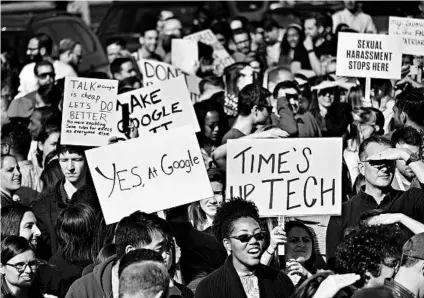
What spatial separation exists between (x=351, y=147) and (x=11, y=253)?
4.21 meters

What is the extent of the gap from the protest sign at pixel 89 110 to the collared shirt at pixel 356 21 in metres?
8.99

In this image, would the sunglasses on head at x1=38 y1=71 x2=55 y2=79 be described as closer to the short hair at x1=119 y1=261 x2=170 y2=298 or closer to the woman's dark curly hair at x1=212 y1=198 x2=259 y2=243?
the woman's dark curly hair at x1=212 y1=198 x2=259 y2=243

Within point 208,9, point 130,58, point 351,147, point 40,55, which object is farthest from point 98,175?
point 208,9

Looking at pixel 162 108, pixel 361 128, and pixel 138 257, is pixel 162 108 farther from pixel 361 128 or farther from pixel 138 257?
pixel 138 257

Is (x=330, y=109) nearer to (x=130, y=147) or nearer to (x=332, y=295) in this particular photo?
(x=130, y=147)

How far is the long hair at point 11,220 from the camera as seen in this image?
1048cm

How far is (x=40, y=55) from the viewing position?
762 inches

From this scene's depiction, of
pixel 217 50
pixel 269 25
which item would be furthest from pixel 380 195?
pixel 269 25

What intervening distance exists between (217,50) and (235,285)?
1087 centimetres

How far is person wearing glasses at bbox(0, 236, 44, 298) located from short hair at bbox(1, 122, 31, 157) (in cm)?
350

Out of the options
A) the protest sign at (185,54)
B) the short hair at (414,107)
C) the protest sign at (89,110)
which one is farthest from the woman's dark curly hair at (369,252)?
the protest sign at (185,54)

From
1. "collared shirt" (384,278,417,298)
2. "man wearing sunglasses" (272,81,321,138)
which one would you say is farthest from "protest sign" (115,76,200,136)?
"collared shirt" (384,278,417,298)

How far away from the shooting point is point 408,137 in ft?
36.0

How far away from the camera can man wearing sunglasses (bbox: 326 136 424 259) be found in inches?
386
